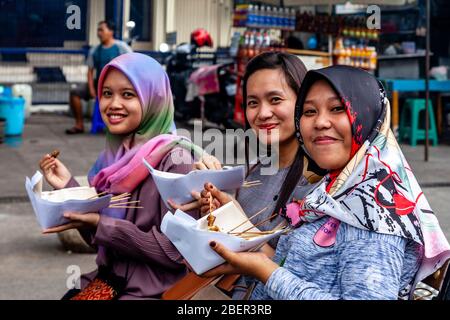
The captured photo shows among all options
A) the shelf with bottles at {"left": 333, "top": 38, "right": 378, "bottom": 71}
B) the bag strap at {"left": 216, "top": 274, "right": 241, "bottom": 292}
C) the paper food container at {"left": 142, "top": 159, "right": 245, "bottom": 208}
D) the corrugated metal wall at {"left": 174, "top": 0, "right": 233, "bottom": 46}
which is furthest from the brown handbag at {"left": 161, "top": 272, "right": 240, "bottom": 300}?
the corrugated metal wall at {"left": 174, "top": 0, "right": 233, "bottom": 46}

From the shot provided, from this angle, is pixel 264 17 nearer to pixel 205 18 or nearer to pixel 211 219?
A: pixel 205 18

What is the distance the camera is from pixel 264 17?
10.9 metres

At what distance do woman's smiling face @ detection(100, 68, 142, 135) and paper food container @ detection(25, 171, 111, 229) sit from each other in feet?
1.16

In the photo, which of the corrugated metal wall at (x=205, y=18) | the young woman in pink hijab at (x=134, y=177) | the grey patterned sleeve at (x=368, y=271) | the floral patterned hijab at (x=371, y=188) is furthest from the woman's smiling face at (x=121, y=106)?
the corrugated metal wall at (x=205, y=18)

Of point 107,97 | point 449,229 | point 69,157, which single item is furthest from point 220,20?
point 107,97

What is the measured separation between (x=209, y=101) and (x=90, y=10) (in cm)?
544

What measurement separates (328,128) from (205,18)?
15176mm

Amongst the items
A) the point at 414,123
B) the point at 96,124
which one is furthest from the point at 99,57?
the point at 414,123

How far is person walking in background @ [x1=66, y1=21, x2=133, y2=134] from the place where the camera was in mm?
10961

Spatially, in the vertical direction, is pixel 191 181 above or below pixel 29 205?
above

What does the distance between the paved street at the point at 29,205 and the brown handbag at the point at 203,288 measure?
2849 mm

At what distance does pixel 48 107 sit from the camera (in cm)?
1489

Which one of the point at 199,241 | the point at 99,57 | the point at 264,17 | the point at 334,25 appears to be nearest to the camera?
the point at 199,241

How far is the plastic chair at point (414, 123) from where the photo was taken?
11391 mm
